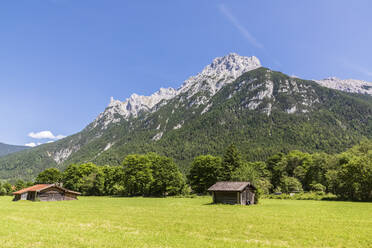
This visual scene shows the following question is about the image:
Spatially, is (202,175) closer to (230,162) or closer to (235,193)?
(230,162)

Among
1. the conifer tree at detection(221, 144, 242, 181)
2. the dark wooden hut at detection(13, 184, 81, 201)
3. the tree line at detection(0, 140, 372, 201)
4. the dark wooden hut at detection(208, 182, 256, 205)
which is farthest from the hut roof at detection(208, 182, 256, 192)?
the dark wooden hut at detection(13, 184, 81, 201)

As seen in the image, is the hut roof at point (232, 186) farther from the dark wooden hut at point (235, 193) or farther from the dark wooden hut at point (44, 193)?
the dark wooden hut at point (44, 193)

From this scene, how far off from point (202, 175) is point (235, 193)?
35604 mm

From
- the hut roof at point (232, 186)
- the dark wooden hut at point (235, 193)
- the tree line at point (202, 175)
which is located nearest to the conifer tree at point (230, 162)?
the tree line at point (202, 175)

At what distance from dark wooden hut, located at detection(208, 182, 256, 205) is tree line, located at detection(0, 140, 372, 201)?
710 centimetres

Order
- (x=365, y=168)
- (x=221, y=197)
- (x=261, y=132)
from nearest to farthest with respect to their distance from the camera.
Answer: (x=221, y=197), (x=365, y=168), (x=261, y=132)

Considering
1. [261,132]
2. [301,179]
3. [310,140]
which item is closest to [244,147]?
[261,132]

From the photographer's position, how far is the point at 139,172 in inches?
3115

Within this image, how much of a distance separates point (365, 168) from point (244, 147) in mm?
119296

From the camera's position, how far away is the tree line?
2873 inches

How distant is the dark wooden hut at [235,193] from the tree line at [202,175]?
7.10m

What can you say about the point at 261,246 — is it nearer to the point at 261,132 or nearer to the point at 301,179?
the point at 301,179

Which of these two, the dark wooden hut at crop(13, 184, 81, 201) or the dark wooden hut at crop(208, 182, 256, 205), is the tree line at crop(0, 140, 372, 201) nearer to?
the dark wooden hut at crop(208, 182, 256, 205)

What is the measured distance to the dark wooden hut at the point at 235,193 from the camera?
4862cm
